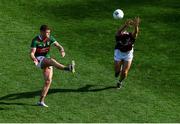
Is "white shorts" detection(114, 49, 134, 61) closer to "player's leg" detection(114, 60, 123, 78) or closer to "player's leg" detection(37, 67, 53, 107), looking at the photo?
"player's leg" detection(114, 60, 123, 78)

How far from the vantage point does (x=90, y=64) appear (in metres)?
20.4

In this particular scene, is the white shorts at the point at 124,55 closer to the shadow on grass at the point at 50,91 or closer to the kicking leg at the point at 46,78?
the shadow on grass at the point at 50,91

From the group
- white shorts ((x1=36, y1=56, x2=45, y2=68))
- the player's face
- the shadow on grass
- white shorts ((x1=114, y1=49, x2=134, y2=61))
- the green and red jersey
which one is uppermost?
the player's face

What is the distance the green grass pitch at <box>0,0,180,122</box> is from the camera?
16.3m

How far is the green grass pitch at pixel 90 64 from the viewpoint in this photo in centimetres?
1633

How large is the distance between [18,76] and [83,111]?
12.3 feet

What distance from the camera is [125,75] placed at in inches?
711

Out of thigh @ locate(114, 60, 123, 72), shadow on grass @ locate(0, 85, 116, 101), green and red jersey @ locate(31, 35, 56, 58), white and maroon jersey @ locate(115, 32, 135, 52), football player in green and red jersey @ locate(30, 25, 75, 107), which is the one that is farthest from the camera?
thigh @ locate(114, 60, 123, 72)

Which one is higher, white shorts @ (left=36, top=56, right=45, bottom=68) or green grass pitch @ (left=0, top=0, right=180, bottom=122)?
white shorts @ (left=36, top=56, right=45, bottom=68)

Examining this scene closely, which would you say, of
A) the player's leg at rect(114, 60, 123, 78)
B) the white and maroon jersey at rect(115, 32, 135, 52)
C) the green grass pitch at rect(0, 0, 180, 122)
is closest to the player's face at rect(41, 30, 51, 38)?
the green grass pitch at rect(0, 0, 180, 122)

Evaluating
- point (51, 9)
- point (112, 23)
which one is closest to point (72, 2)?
point (51, 9)

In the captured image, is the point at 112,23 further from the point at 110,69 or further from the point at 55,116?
the point at 55,116

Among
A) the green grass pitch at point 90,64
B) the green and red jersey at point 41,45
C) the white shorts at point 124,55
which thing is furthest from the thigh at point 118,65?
the green and red jersey at point 41,45

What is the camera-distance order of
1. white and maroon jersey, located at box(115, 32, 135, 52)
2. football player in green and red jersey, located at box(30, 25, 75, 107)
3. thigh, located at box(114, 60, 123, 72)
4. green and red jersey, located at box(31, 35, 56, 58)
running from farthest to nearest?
1. thigh, located at box(114, 60, 123, 72)
2. white and maroon jersey, located at box(115, 32, 135, 52)
3. green and red jersey, located at box(31, 35, 56, 58)
4. football player in green and red jersey, located at box(30, 25, 75, 107)
